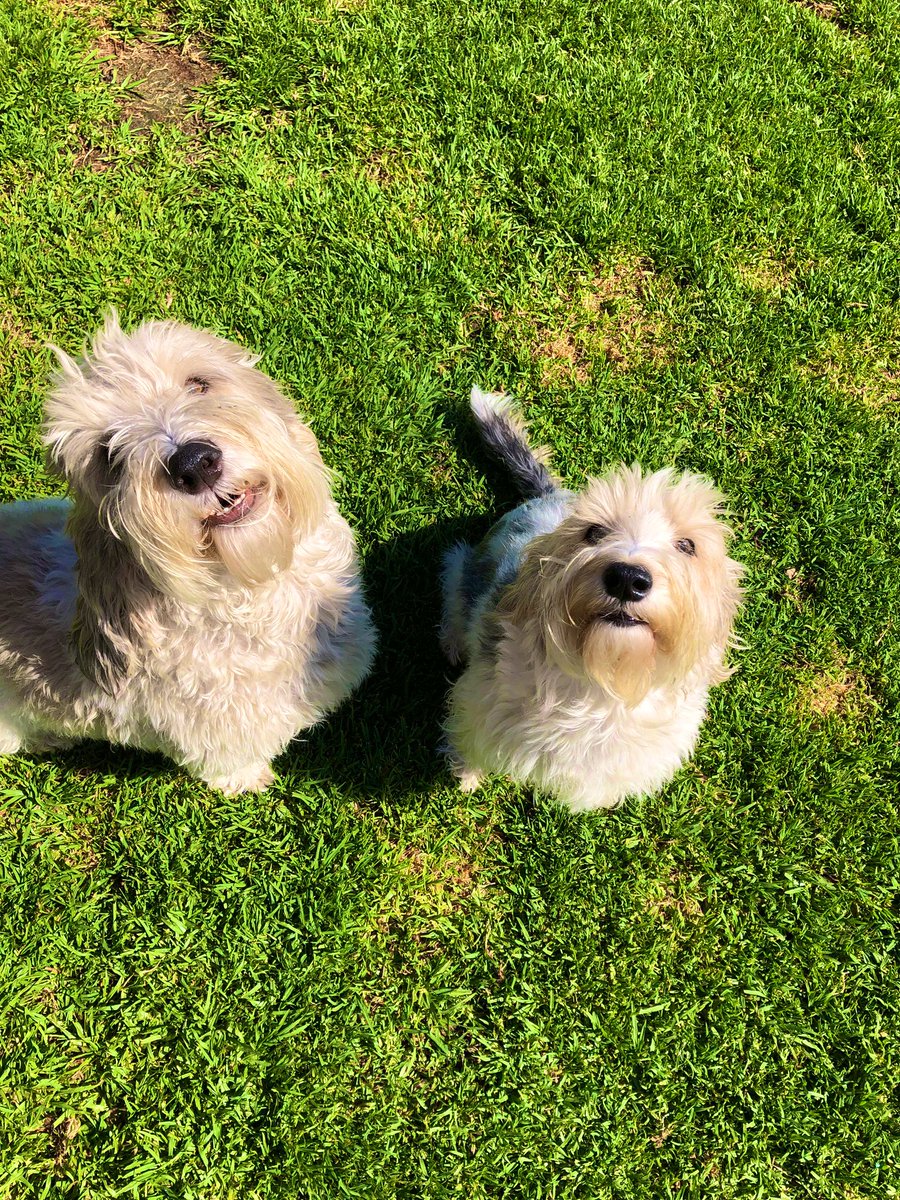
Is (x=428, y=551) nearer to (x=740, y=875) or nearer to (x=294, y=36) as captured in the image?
(x=740, y=875)

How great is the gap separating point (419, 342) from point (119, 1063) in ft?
13.7

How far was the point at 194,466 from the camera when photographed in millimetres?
2322

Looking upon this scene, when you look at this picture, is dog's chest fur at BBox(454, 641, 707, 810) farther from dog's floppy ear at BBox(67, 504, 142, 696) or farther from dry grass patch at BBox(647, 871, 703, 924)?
dog's floppy ear at BBox(67, 504, 142, 696)

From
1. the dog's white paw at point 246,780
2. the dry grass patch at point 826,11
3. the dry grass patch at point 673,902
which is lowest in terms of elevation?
the dog's white paw at point 246,780

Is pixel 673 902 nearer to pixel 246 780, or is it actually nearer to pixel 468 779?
pixel 468 779

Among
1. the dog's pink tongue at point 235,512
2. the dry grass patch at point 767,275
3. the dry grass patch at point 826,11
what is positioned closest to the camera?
the dog's pink tongue at point 235,512

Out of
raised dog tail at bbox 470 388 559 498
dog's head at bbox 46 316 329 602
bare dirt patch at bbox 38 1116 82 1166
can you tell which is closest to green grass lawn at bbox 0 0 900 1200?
bare dirt patch at bbox 38 1116 82 1166

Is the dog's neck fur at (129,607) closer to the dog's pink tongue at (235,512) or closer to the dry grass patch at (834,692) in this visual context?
the dog's pink tongue at (235,512)

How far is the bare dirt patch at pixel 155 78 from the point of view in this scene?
5039 millimetres

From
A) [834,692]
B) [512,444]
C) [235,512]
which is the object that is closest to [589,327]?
[512,444]

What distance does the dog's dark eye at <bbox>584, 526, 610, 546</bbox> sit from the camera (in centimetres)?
255

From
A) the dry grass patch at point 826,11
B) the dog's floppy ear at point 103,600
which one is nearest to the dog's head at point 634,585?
the dog's floppy ear at point 103,600

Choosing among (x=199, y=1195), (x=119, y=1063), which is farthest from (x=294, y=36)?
(x=199, y=1195)

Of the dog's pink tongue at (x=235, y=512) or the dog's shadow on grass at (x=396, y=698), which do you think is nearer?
the dog's pink tongue at (x=235, y=512)
